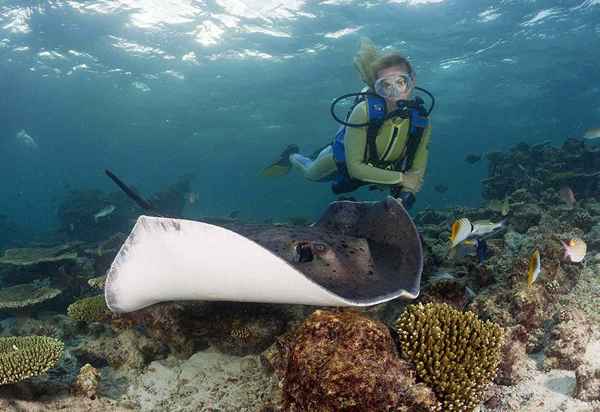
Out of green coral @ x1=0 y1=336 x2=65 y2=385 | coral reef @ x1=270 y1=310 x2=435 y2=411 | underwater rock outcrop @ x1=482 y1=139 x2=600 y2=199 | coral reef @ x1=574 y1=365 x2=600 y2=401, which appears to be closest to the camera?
coral reef @ x1=270 y1=310 x2=435 y2=411

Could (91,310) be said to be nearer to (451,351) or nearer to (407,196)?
(451,351)

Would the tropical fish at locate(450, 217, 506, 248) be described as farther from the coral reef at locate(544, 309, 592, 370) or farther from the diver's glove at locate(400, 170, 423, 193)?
the diver's glove at locate(400, 170, 423, 193)

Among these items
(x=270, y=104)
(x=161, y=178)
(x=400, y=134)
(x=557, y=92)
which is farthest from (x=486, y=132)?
(x=161, y=178)

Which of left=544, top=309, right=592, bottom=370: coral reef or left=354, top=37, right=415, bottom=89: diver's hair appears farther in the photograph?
left=354, top=37, right=415, bottom=89: diver's hair

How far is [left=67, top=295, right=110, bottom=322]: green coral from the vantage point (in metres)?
4.38

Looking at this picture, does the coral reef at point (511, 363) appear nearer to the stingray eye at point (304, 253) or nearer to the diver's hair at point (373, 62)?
the stingray eye at point (304, 253)

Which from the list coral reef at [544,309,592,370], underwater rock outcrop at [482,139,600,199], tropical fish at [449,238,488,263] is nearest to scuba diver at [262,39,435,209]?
tropical fish at [449,238,488,263]

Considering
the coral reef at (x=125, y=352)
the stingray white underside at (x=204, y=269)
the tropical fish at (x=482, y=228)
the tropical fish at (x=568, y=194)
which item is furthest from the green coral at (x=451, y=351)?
the tropical fish at (x=568, y=194)

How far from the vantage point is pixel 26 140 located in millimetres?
43500

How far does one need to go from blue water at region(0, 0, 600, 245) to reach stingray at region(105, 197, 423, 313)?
17882 millimetres

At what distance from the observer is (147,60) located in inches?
930

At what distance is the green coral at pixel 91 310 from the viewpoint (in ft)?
14.4

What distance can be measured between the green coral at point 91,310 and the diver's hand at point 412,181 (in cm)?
458

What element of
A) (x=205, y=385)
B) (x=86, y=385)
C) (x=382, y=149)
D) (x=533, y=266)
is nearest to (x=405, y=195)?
(x=382, y=149)
